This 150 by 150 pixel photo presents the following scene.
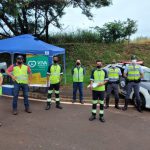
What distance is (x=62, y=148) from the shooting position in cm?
929

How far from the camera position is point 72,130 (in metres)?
11.0

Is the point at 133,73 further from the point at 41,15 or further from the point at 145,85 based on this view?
the point at 41,15

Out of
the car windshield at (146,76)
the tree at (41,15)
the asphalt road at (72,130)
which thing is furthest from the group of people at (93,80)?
the tree at (41,15)

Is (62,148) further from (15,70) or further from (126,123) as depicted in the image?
(15,70)

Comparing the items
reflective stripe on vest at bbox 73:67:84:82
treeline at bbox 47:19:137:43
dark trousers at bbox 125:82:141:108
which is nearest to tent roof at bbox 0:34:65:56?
reflective stripe on vest at bbox 73:67:84:82

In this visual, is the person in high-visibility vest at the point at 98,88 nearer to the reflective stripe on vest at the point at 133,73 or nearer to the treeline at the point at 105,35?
the reflective stripe on vest at the point at 133,73

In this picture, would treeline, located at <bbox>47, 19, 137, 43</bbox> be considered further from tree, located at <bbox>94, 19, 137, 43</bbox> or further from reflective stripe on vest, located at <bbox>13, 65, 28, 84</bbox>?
reflective stripe on vest, located at <bbox>13, 65, 28, 84</bbox>

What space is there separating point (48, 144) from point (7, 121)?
2.62 meters

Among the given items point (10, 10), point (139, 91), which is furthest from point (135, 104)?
point (10, 10)

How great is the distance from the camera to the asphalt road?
958 cm

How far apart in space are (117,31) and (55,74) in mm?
19373

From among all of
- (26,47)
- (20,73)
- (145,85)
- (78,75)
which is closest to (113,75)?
(145,85)

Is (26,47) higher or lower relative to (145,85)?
higher

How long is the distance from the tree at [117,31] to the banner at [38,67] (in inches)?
632
